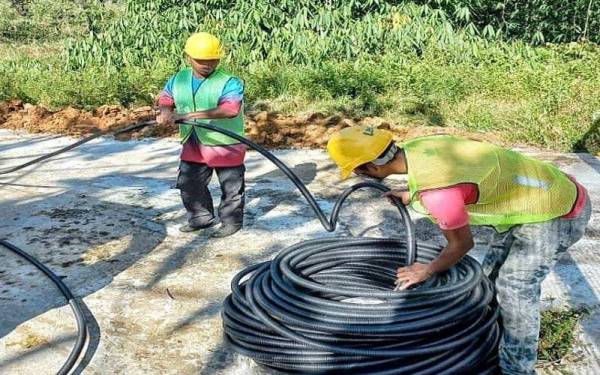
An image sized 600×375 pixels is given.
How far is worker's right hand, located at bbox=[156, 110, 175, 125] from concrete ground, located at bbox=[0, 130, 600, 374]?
0.88 m

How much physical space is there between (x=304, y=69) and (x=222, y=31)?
7.55ft

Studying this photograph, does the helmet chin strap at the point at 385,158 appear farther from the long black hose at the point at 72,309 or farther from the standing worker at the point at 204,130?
the standing worker at the point at 204,130

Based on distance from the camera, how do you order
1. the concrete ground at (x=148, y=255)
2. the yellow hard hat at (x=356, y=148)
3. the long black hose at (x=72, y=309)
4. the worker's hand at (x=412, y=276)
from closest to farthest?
the yellow hard hat at (x=356, y=148) < the worker's hand at (x=412, y=276) < the long black hose at (x=72, y=309) < the concrete ground at (x=148, y=255)

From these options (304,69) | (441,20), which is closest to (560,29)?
(441,20)

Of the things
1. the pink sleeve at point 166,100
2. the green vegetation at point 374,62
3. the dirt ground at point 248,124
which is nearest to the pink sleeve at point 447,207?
the pink sleeve at point 166,100

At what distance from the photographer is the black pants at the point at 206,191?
4852 millimetres

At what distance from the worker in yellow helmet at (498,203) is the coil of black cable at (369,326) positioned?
114mm

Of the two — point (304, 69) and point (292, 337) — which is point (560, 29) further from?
point (292, 337)

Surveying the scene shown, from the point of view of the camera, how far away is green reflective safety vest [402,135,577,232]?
8.18 feet

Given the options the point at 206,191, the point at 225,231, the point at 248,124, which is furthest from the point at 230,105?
the point at 248,124

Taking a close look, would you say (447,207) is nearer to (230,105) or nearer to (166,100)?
(230,105)

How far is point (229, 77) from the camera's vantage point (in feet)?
15.1

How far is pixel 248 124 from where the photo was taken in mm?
8523

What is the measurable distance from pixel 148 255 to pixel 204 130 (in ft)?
3.06
